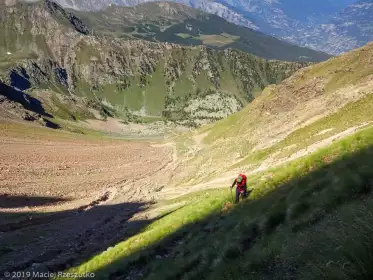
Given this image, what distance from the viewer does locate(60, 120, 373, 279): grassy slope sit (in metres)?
8.76

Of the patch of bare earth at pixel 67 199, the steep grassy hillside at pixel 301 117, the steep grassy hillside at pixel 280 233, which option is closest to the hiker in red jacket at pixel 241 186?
the steep grassy hillside at pixel 280 233

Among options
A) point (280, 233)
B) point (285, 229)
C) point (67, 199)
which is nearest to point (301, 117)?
point (67, 199)

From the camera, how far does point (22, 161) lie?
9050 cm

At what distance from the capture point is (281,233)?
52.2 ft

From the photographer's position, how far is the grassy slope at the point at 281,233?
8.76 metres

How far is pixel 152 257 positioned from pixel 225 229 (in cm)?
504

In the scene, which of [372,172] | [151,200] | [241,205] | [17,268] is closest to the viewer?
[372,172]

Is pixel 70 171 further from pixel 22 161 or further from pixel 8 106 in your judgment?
pixel 8 106

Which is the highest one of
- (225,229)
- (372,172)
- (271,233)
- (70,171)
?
(372,172)

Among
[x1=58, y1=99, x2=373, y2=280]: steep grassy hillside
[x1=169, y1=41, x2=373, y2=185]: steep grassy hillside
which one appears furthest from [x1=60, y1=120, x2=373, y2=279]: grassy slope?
[x1=169, y1=41, x2=373, y2=185]: steep grassy hillside

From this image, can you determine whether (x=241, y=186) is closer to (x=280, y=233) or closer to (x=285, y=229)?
(x=285, y=229)

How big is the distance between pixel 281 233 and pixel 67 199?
5599 cm

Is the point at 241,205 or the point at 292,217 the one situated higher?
the point at 292,217

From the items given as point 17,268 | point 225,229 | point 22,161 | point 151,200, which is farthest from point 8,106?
point 225,229
